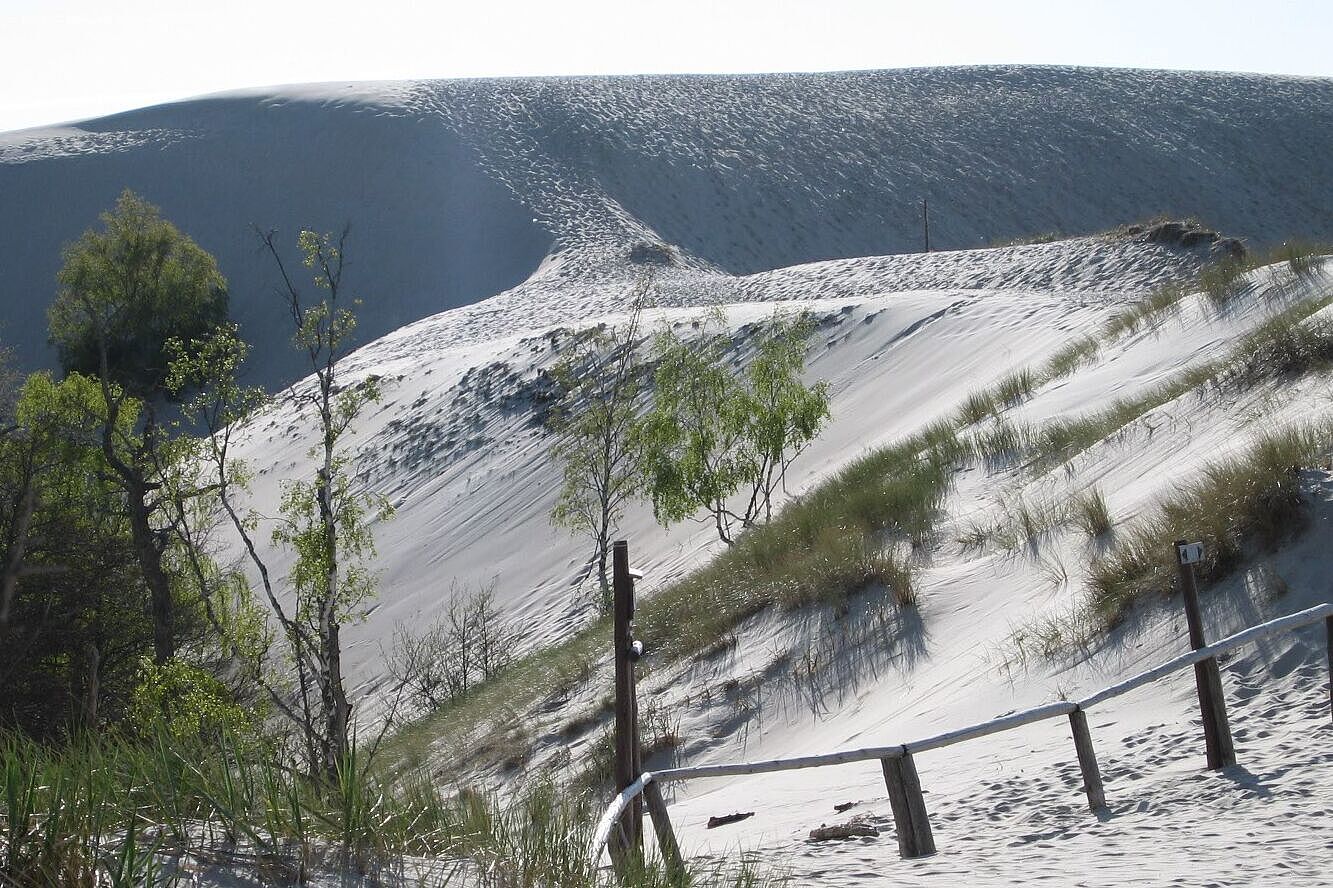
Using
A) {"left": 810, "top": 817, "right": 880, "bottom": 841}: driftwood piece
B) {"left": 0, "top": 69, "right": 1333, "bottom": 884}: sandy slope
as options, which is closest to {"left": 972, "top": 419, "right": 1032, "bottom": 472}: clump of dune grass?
{"left": 0, "top": 69, "right": 1333, "bottom": 884}: sandy slope

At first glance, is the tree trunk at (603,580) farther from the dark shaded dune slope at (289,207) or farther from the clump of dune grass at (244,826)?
the dark shaded dune slope at (289,207)

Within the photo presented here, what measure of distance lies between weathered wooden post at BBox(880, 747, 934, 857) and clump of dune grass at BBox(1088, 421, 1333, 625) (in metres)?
3.00

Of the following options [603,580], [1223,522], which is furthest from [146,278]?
[1223,522]

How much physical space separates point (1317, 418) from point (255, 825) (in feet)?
25.6

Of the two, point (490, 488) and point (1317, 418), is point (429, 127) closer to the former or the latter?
point (490, 488)

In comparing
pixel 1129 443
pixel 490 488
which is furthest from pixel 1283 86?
pixel 1129 443

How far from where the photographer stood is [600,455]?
19594 mm

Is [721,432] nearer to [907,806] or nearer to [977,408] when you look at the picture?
[977,408]

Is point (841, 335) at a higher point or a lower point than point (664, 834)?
higher

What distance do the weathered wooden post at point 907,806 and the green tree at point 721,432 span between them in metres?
10.5

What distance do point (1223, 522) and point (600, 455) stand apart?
12.9 metres

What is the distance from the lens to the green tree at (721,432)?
16766 millimetres

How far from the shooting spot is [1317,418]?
8.68m

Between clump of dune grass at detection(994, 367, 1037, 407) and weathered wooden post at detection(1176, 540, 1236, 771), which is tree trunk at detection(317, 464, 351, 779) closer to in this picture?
weathered wooden post at detection(1176, 540, 1236, 771)
